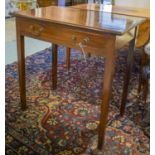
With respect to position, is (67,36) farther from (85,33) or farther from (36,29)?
(36,29)

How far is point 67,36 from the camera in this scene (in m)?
1.29

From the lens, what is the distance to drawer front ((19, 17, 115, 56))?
3.88 feet

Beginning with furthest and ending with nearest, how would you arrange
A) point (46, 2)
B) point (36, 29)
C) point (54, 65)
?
point (46, 2) → point (54, 65) → point (36, 29)

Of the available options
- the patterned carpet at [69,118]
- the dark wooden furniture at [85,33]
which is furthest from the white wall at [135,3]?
the dark wooden furniture at [85,33]

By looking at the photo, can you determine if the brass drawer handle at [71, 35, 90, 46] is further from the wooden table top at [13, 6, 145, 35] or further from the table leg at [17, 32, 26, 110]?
the table leg at [17, 32, 26, 110]

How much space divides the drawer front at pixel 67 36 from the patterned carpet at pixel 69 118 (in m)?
0.62

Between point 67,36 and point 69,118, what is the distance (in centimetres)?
68

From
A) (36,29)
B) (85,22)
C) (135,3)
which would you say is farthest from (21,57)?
(135,3)

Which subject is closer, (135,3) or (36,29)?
(36,29)

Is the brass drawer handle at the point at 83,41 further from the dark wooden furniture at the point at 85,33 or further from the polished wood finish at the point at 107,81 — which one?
the polished wood finish at the point at 107,81

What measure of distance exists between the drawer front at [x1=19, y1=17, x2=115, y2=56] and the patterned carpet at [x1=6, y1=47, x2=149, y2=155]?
0.62 m

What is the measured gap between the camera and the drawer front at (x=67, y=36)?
118 cm

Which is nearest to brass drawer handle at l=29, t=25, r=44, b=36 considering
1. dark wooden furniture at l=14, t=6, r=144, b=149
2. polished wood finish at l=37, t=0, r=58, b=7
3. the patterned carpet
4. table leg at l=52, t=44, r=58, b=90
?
dark wooden furniture at l=14, t=6, r=144, b=149
